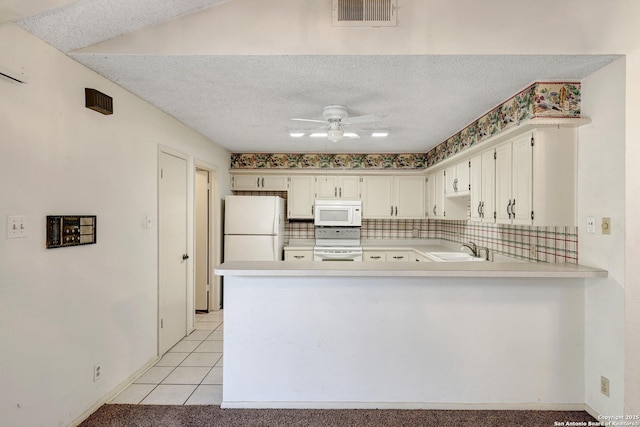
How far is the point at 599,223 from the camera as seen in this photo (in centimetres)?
213

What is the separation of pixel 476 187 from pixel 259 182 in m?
3.06

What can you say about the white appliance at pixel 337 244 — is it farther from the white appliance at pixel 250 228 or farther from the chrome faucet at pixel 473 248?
the chrome faucet at pixel 473 248

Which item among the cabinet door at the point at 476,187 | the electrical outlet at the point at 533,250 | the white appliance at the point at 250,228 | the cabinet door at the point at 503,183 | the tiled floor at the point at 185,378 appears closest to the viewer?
the tiled floor at the point at 185,378

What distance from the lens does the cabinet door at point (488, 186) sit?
2971 mm

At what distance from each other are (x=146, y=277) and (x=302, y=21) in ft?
7.52

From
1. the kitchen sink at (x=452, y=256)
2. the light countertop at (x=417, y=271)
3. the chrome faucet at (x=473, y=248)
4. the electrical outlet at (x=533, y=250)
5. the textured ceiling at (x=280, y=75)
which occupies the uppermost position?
the textured ceiling at (x=280, y=75)

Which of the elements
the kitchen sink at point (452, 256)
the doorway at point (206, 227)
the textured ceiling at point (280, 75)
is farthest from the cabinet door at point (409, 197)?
the doorway at point (206, 227)

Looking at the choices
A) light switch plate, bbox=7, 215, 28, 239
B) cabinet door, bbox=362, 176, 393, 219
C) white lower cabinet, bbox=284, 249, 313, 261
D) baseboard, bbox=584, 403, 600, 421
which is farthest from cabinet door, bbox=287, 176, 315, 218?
baseboard, bbox=584, 403, 600, 421

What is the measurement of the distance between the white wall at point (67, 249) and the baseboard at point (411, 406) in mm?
958

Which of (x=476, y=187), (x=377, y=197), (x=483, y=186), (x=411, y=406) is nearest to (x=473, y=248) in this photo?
(x=476, y=187)

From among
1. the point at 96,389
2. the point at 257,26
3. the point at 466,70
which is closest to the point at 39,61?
the point at 257,26

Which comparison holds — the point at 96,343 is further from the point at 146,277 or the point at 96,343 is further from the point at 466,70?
the point at 466,70

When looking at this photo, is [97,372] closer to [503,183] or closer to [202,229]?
[202,229]

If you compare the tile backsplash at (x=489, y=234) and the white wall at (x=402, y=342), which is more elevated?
the tile backsplash at (x=489, y=234)
